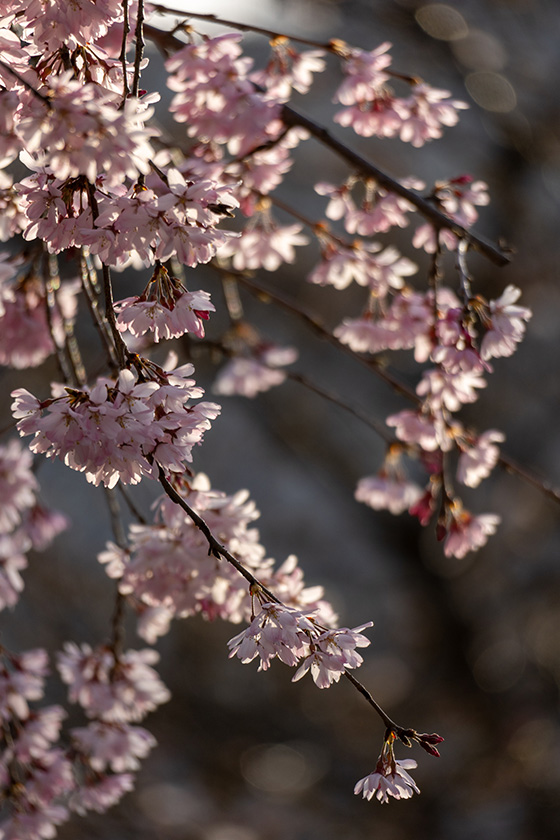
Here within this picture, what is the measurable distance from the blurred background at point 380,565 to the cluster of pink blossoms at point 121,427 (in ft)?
7.57

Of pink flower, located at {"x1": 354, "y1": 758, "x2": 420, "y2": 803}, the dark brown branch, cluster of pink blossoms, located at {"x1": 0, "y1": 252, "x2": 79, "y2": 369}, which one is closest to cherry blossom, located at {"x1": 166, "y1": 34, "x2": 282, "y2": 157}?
the dark brown branch

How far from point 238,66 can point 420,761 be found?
2883 mm

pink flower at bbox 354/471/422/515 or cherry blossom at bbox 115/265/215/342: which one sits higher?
cherry blossom at bbox 115/265/215/342

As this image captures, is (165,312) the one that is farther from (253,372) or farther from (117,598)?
(253,372)

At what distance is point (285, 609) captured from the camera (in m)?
0.64

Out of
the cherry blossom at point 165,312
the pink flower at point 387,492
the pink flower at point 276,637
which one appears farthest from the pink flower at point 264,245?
the pink flower at point 276,637

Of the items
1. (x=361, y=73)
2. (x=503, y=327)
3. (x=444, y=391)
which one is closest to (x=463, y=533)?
(x=444, y=391)

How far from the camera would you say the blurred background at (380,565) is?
3.01 meters

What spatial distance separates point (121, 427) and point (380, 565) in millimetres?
2897

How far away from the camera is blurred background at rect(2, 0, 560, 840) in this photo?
3.01m

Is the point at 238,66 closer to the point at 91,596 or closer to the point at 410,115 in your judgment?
the point at 410,115

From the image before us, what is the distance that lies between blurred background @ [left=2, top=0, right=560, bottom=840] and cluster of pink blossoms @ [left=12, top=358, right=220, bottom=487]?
2.31m

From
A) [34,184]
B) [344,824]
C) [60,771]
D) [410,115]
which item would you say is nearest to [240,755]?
[344,824]

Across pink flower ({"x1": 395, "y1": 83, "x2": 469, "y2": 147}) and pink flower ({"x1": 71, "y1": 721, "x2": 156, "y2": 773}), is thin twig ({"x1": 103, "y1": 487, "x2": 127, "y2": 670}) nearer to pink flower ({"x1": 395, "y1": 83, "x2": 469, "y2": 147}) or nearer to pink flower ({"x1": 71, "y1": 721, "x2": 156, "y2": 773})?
pink flower ({"x1": 71, "y1": 721, "x2": 156, "y2": 773})
